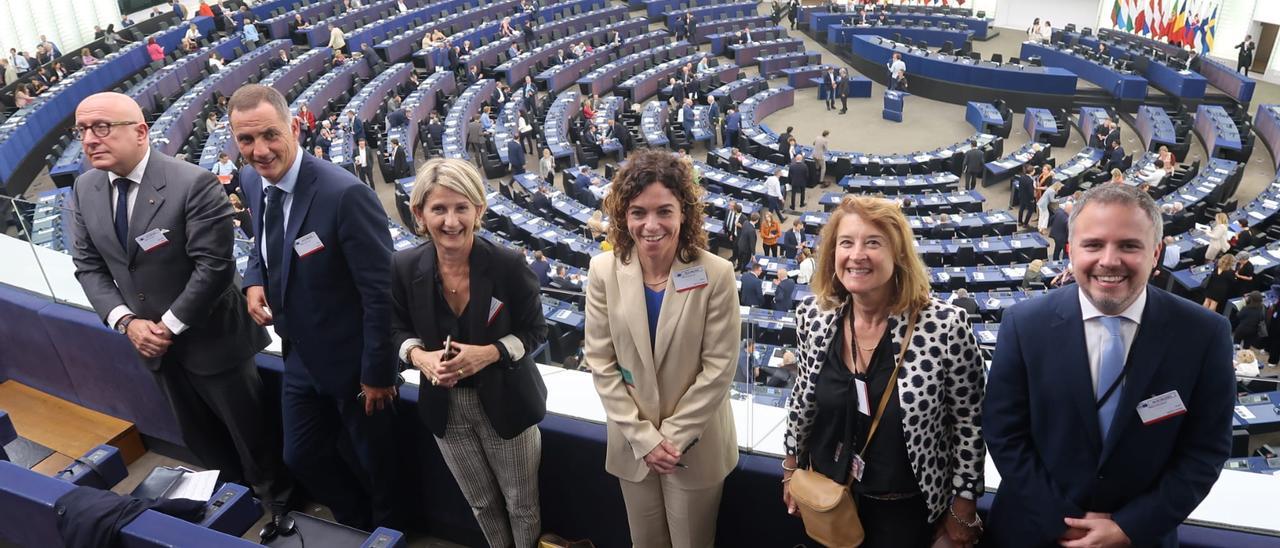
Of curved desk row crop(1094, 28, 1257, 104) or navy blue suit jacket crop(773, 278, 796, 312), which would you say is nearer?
navy blue suit jacket crop(773, 278, 796, 312)

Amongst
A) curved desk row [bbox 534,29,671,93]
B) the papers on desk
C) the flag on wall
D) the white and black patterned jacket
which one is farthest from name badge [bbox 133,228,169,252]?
the flag on wall

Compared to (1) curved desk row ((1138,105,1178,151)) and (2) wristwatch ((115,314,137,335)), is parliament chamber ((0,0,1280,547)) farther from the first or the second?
(2) wristwatch ((115,314,137,335))

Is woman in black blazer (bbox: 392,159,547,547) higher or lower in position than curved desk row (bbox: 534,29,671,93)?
higher

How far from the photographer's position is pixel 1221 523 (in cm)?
241

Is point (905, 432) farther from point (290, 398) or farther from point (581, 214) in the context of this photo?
point (581, 214)

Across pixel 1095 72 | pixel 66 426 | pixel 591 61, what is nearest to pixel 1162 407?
pixel 66 426

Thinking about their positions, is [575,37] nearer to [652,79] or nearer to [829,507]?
[652,79]

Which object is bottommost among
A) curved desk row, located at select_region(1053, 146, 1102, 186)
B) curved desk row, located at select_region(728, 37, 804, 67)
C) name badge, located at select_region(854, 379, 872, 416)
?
curved desk row, located at select_region(1053, 146, 1102, 186)

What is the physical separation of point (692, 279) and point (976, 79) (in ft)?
69.1

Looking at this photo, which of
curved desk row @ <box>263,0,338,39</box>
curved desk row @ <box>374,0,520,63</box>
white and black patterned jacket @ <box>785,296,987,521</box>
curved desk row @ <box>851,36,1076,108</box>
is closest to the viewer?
white and black patterned jacket @ <box>785,296,987,521</box>

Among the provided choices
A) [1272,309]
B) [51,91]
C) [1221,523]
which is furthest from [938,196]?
[51,91]

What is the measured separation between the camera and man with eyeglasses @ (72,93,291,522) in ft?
10.2

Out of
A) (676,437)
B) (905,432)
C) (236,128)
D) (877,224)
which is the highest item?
(236,128)

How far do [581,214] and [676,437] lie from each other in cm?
1108
